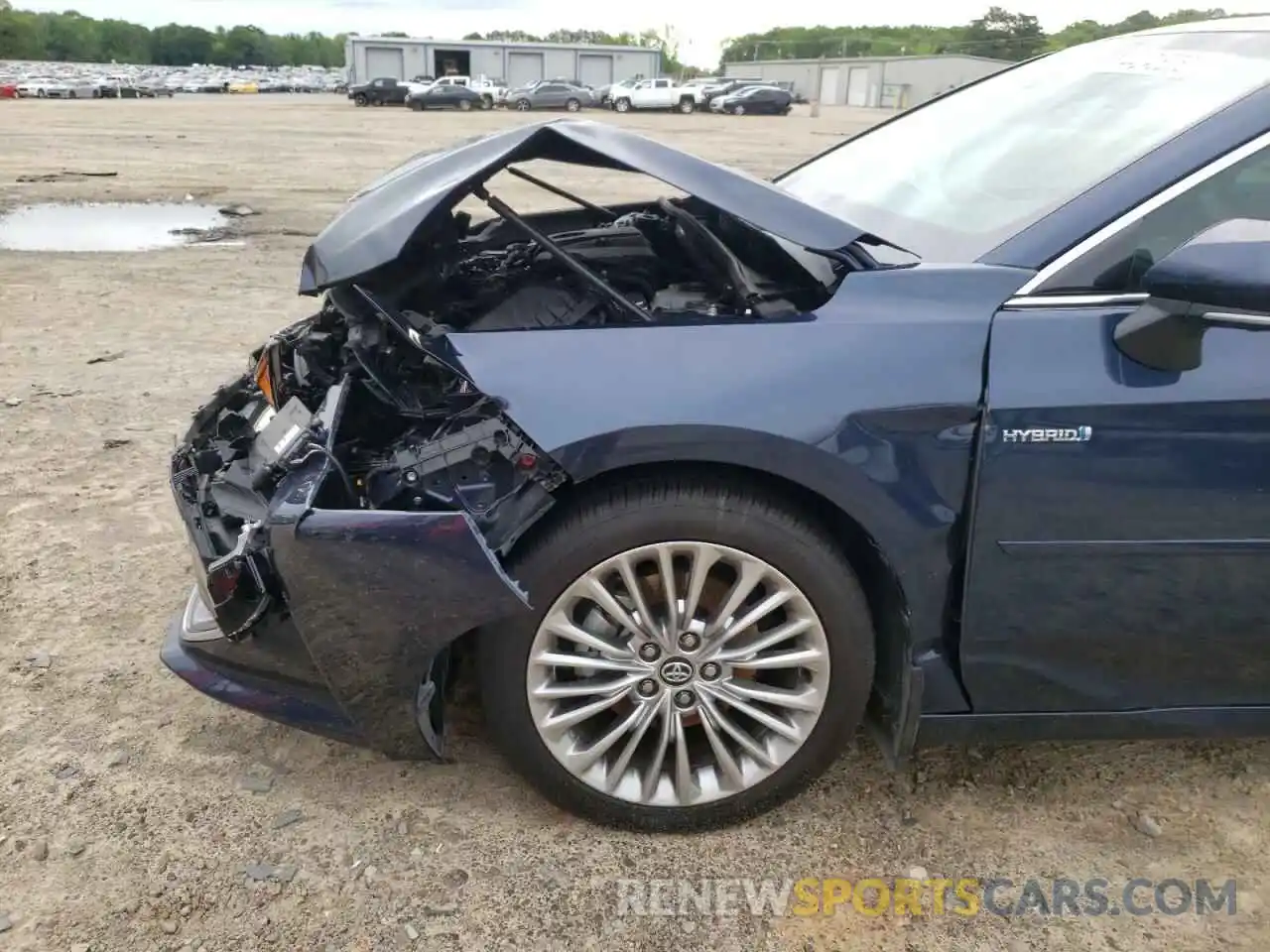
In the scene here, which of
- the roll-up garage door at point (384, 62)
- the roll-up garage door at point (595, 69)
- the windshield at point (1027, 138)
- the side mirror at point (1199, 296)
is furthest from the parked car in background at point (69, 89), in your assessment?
the side mirror at point (1199, 296)

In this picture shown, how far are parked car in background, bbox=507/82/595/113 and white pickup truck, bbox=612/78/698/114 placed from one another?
6.28 ft

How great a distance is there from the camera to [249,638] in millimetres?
2312

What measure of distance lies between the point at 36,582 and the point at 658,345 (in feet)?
8.32

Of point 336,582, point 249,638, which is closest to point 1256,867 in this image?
point 336,582

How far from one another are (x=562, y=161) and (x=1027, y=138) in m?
1.28

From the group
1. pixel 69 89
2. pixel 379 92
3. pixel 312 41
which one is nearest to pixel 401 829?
pixel 379 92

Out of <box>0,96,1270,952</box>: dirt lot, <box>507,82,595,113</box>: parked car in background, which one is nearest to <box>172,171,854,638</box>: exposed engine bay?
<box>0,96,1270,952</box>: dirt lot

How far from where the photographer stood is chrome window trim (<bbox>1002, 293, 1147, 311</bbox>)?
2062 millimetres

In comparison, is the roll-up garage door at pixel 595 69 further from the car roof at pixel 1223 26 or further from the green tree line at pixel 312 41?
Answer: the car roof at pixel 1223 26

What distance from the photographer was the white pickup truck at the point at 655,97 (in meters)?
46.0

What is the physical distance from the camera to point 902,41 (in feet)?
279

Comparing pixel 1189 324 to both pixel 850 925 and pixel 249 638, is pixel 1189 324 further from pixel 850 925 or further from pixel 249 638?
pixel 249 638

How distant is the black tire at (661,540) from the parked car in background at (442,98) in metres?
45.4

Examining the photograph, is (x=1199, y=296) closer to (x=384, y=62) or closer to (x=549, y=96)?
(x=549, y=96)
